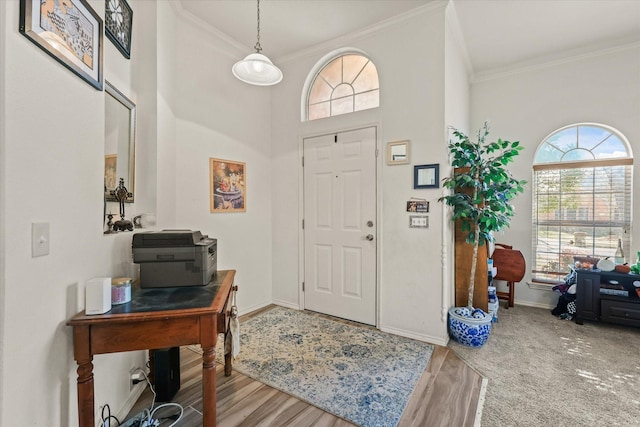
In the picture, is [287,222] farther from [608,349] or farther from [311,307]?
[608,349]

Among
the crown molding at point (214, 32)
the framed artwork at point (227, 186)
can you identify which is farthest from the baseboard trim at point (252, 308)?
the crown molding at point (214, 32)

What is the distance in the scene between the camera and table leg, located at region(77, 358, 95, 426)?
1.24 metres

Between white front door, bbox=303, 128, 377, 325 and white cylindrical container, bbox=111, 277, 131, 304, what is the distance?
2.13 meters

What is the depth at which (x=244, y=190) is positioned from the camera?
10.9 ft

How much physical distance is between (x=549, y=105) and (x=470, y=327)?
3.06 m

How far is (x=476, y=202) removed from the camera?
2555 mm

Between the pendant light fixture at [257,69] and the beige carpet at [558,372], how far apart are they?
2769 mm

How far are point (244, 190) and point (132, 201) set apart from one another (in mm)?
1408

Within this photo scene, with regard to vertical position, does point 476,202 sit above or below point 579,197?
below

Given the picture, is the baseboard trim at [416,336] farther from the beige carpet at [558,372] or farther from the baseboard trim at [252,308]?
the baseboard trim at [252,308]

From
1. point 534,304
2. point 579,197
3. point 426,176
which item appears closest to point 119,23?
point 426,176

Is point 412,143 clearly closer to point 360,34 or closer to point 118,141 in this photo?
point 360,34

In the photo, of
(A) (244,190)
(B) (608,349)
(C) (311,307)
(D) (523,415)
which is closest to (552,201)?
(B) (608,349)

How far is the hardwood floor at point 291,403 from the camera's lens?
5.57 feet
